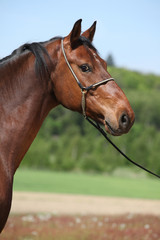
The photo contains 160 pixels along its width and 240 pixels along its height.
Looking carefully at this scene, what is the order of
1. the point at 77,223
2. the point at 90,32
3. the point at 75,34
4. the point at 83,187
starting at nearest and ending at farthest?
the point at 75,34
the point at 90,32
the point at 77,223
the point at 83,187

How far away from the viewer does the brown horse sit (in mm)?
2854

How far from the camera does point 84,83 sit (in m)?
2.94

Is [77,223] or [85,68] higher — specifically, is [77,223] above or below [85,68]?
below

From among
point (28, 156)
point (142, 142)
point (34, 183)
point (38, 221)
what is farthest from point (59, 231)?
point (142, 142)

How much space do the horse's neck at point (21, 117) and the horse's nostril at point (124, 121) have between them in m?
0.63

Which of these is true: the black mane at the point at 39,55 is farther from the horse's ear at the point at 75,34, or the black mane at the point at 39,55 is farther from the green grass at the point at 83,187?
the green grass at the point at 83,187

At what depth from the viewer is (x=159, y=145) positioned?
26.6m

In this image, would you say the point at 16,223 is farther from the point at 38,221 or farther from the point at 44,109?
the point at 44,109

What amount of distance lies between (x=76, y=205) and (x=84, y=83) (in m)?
9.29

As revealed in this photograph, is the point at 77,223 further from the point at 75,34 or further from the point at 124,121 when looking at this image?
the point at 75,34

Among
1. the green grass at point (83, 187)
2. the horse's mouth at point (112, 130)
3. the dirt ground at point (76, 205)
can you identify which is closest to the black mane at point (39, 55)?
the horse's mouth at point (112, 130)

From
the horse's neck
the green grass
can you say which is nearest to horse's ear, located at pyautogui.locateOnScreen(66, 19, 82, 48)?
the horse's neck

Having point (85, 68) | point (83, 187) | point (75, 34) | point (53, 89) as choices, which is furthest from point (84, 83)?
point (83, 187)

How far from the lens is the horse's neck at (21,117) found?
2820mm
